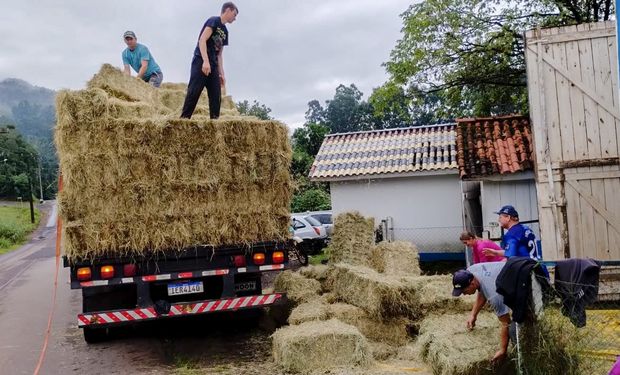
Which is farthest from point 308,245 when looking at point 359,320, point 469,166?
point 359,320

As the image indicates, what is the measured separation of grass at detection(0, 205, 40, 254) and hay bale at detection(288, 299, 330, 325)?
34.4 metres

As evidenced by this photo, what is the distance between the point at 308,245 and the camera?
758 inches

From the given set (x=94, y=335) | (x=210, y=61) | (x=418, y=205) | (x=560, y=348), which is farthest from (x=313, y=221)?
(x=560, y=348)

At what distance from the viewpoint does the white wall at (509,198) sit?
12.6 m

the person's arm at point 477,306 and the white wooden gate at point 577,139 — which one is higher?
the white wooden gate at point 577,139

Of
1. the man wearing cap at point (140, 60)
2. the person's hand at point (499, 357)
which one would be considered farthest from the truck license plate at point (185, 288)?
the man wearing cap at point (140, 60)

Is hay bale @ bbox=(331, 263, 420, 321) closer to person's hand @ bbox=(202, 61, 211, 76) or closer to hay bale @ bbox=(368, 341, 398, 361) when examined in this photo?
hay bale @ bbox=(368, 341, 398, 361)

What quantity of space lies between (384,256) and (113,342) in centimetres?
532

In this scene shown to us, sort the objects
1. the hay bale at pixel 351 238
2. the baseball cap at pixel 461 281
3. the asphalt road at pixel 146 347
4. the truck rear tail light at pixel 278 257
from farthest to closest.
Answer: the hay bale at pixel 351 238, the truck rear tail light at pixel 278 257, the asphalt road at pixel 146 347, the baseball cap at pixel 461 281

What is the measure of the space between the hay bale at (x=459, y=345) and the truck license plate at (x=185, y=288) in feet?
9.46

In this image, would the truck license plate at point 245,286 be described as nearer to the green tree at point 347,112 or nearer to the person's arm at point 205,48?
the person's arm at point 205,48

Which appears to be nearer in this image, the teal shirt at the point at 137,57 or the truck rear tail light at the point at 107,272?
the truck rear tail light at the point at 107,272

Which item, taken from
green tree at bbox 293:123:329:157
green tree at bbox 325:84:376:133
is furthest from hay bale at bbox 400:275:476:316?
green tree at bbox 325:84:376:133

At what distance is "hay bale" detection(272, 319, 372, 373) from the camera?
611 centimetres
